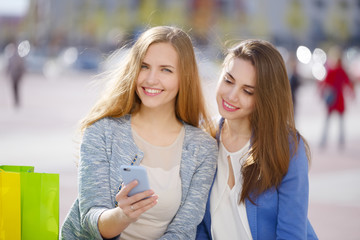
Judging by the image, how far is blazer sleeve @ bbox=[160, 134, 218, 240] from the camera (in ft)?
8.24

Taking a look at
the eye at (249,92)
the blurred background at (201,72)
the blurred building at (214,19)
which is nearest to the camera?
the eye at (249,92)

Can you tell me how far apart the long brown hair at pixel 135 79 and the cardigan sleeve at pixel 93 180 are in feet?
0.52

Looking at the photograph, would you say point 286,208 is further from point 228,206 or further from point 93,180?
point 93,180

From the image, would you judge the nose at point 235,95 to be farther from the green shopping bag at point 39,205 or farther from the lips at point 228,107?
the green shopping bag at point 39,205

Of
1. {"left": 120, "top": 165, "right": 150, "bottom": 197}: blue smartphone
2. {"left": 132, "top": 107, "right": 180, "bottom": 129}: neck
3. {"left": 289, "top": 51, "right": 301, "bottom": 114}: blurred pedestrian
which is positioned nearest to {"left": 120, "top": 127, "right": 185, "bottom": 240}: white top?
{"left": 132, "top": 107, "right": 180, "bottom": 129}: neck

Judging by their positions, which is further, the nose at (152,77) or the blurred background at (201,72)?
→ the blurred background at (201,72)

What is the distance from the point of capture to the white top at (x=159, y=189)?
2.53 metres

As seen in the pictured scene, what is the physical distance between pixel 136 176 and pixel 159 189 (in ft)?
1.75

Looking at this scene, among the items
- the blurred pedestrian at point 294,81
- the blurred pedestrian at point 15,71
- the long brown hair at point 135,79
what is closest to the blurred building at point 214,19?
the blurred pedestrian at point 15,71

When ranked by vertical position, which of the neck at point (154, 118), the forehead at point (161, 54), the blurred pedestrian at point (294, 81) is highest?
the blurred pedestrian at point (294, 81)

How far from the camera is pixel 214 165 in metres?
2.72

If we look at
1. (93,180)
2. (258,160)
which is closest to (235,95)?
(258,160)

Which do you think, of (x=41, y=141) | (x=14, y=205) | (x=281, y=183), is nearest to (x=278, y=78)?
Result: (x=281, y=183)

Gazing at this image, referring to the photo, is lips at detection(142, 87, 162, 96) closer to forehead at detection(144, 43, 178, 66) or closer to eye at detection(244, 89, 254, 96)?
Answer: forehead at detection(144, 43, 178, 66)
